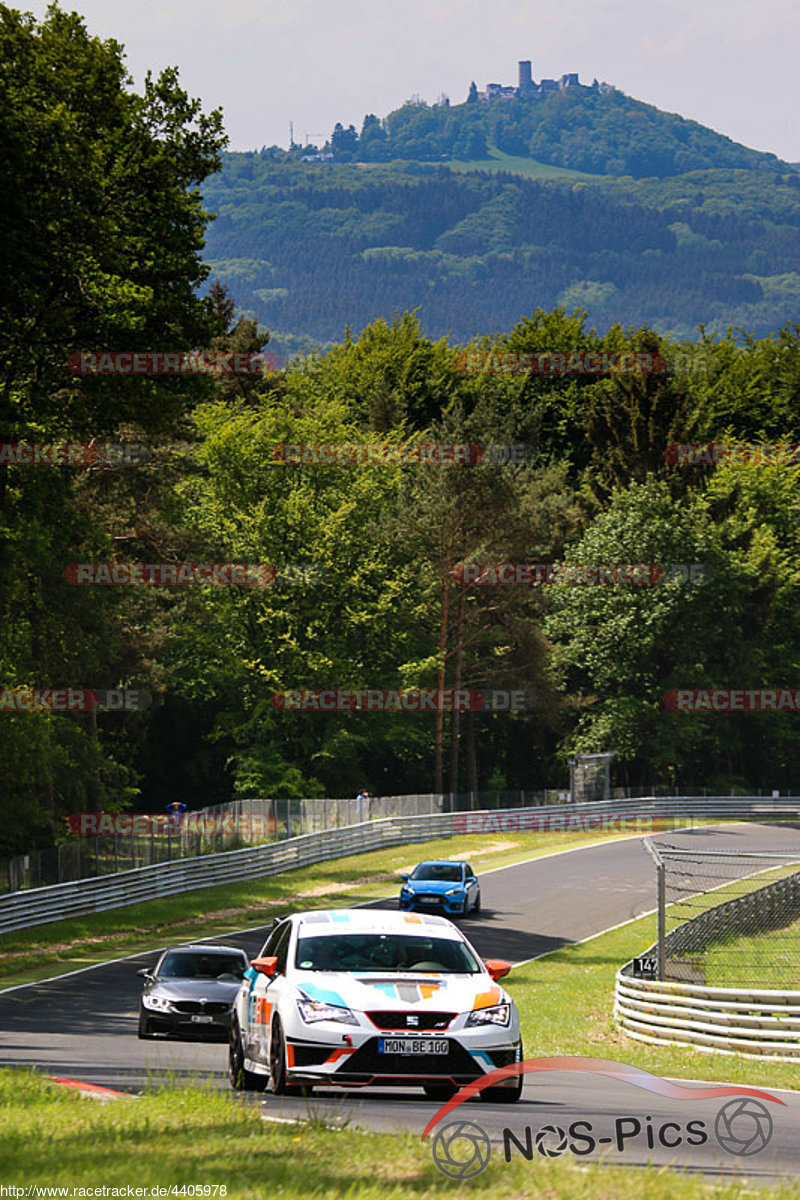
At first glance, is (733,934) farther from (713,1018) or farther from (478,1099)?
(478,1099)

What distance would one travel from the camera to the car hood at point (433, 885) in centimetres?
3744

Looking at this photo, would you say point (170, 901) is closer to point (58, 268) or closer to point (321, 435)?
point (58, 268)

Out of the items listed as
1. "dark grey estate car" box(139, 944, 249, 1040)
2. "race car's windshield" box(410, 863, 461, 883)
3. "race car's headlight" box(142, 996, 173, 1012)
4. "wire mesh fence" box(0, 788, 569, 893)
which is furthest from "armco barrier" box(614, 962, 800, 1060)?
"wire mesh fence" box(0, 788, 569, 893)

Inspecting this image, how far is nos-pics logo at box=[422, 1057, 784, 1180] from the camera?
25.9ft

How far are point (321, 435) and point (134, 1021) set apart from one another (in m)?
57.8

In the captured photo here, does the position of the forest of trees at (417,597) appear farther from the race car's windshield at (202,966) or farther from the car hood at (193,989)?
the car hood at (193,989)

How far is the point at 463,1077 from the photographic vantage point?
402 inches

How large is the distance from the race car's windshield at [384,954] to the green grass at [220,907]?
59.8 ft

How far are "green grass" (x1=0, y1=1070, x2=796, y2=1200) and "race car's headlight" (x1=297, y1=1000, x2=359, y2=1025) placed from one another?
1001 mm

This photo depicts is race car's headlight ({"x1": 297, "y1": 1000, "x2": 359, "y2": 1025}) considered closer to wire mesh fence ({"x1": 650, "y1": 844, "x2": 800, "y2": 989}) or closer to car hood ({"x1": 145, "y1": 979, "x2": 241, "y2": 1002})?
car hood ({"x1": 145, "y1": 979, "x2": 241, "y2": 1002})

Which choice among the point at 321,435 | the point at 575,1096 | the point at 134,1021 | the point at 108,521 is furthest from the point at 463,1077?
the point at 321,435

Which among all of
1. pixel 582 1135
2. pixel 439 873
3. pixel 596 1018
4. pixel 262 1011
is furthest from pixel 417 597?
pixel 582 1135

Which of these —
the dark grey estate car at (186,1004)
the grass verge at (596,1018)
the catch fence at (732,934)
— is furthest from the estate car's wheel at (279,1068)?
the catch fence at (732,934)

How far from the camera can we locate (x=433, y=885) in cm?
3756
